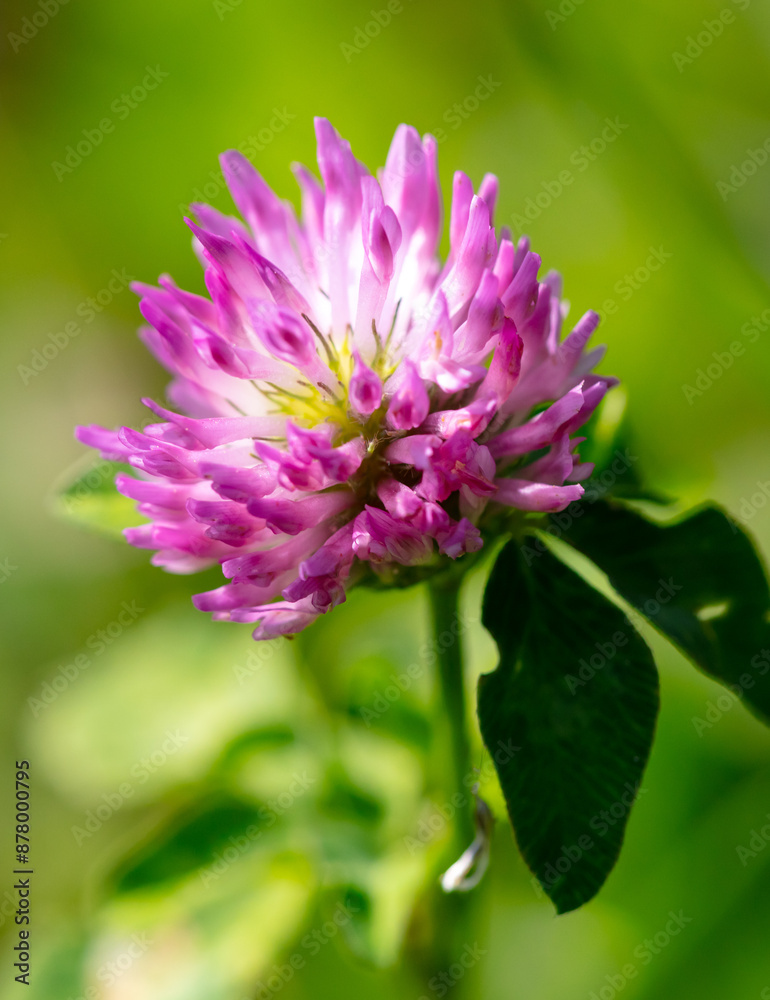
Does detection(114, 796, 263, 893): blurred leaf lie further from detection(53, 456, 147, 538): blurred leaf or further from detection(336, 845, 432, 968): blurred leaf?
detection(53, 456, 147, 538): blurred leaf

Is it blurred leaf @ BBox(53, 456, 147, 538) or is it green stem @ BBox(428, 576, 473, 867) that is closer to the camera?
green stem @ BBox(428, 576, 473, 867)

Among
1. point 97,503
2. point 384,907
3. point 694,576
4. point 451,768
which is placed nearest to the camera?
point 694,576

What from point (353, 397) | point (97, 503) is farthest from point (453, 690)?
point (97, 503)

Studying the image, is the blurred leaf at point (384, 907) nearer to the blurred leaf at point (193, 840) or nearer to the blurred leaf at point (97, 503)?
the blurred leaf at point (193, 840)

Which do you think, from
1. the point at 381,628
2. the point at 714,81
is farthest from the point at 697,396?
the point at 381,628

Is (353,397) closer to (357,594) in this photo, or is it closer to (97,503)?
(97,503)

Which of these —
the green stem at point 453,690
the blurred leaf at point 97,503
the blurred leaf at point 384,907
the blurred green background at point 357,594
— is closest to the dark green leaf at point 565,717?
Answer: the green stem at point 453,690

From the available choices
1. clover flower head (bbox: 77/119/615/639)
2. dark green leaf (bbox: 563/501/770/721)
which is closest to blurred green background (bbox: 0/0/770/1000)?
dark green leaf (bbox: 563/501/770/721)

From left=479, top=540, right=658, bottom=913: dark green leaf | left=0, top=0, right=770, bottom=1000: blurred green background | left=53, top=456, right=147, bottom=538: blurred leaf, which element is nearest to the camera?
left=479, top=540, right=658, bottom=913: dark green leaf
